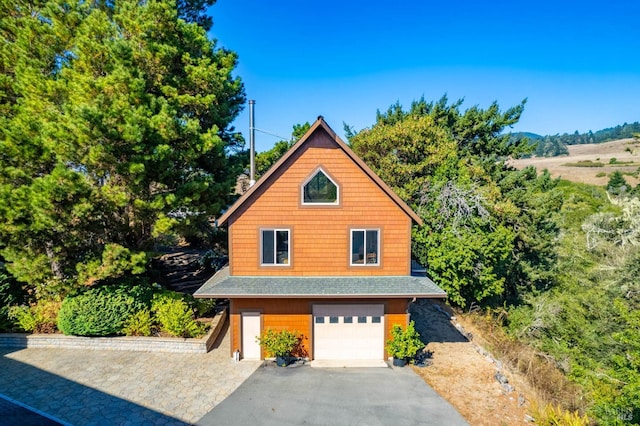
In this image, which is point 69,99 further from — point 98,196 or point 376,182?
point 376,182

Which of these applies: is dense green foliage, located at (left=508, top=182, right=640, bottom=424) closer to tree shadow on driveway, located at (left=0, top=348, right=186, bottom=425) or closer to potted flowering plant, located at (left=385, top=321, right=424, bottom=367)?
potted flowering plant, located at (left=385, top=321, right=424, bottom=367)

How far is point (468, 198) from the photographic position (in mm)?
18281

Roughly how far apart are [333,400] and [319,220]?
21.1 feet

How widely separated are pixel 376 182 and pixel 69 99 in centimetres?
1293

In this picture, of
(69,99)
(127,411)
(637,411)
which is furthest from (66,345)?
(637,411)

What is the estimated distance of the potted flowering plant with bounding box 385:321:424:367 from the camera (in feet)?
42.0

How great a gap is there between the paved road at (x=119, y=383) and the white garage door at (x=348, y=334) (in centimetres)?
274

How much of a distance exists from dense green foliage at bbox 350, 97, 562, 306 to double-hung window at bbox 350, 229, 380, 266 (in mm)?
5324

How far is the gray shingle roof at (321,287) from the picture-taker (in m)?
12.3

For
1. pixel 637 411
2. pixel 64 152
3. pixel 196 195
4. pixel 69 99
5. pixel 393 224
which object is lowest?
pixel 637 411

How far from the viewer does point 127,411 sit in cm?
997

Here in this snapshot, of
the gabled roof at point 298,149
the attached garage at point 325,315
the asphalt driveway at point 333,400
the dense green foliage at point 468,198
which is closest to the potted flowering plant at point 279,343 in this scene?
the attached garage at point 325,315

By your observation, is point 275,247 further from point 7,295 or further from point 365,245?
point 7,295

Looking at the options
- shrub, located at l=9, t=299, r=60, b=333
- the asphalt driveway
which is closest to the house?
the asphalt driveway
